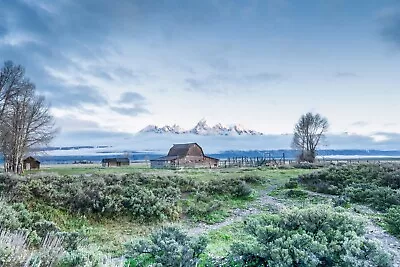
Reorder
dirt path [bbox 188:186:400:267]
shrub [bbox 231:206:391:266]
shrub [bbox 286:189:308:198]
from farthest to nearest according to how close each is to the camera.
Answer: shrub [bbox 286:189:308:198]
dirt path [bbox 188:186:400:267]
shrub [bbox 231:206:391:266]

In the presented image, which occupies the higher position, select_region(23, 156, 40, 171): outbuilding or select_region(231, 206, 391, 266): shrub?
select_region(23, 156, 40, 171): outbuilding

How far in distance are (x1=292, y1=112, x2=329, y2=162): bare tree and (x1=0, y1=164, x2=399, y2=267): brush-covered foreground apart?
96.9 feet

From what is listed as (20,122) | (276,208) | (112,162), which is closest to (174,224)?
(276,208)

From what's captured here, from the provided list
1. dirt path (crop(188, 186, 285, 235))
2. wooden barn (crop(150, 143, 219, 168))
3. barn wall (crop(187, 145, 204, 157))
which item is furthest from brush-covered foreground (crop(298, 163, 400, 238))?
barn wall (crop(187, 145, 204, 157))

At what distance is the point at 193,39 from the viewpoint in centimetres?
2012

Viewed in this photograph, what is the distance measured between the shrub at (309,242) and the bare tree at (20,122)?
2723cm

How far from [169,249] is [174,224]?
151 cm

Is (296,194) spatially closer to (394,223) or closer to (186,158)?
(394,223)

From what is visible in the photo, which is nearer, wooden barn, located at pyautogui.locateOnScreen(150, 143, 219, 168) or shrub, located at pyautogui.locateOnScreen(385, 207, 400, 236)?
shrub, located at pyautogui.locateOnScreen(385, 207, 400, 236)

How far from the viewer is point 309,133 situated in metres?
54.4

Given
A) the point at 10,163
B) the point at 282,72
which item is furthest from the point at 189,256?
the point at 10,163

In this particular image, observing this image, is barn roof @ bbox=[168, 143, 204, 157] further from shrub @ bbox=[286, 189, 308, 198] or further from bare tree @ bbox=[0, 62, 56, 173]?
shrub @ bbox=[286, 189, 308, 198]

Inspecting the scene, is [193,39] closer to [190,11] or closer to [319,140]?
[190,11]

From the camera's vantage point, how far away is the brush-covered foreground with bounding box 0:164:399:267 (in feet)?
21.8
